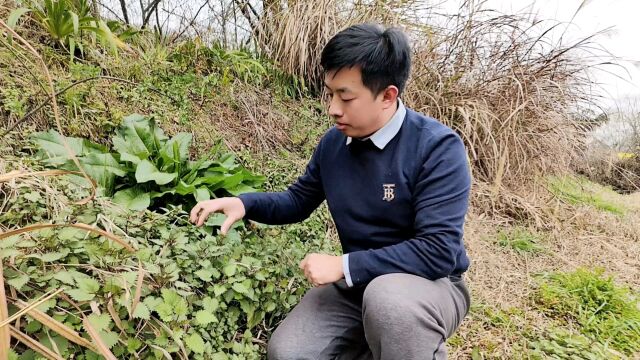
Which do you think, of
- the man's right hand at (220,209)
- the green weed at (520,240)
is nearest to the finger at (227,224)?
the man's right hand at (220,209)

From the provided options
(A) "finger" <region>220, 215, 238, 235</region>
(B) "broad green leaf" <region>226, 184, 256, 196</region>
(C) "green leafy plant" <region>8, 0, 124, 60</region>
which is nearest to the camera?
(A) "finger" <region>220, 215, 238, 235</region>

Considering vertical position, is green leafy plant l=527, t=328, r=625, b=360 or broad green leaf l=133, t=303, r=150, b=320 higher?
broad green leaf l=133, t=303, r=150, b=320

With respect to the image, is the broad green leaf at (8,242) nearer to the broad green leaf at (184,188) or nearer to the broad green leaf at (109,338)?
the broad green leaf at (109,338)

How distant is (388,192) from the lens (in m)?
1.51

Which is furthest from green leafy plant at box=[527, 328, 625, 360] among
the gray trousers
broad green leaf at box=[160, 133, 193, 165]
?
broad green leaf at box=[160, 133, 193, 165]

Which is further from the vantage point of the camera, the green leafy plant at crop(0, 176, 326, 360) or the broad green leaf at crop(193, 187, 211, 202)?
the broad green leaf at crop(193, 187, 211, 202)

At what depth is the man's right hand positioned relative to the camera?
5.41 feet

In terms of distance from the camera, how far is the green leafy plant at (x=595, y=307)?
85.4 inches

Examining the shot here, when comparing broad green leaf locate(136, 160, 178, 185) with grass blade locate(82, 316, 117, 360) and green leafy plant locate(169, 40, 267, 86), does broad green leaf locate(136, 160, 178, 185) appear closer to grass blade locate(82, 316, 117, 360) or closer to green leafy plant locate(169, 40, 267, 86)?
grass blade locate(82, 316, 117, 360)

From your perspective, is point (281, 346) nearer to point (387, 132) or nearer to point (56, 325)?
point (56, 325)

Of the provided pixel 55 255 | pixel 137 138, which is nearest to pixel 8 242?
pixel 55 255

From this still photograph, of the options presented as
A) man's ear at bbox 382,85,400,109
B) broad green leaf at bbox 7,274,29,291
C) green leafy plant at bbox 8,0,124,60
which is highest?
green leafy plant at bbox 8,0,124,60

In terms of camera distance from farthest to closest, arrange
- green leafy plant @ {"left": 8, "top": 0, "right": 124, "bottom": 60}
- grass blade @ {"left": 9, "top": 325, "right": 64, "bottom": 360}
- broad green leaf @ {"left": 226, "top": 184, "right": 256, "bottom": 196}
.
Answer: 1. green leafy plant @ {"left": 8, "top": 0, "right": 124, "bottom": 60}
2. broad green leaf @ {"left": 226, "top": 184, "right": 256, "bottom": 196}
3. grass blade @ {"left": 9, "top": 325, "right": 64, "bottom": 360}

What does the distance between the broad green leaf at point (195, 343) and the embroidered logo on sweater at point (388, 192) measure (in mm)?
755
